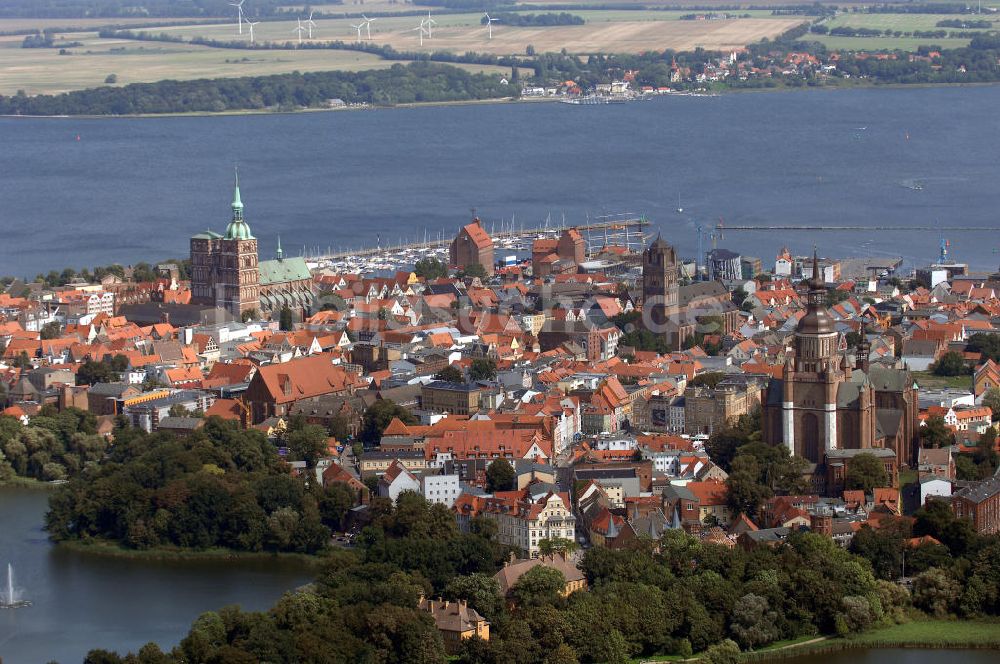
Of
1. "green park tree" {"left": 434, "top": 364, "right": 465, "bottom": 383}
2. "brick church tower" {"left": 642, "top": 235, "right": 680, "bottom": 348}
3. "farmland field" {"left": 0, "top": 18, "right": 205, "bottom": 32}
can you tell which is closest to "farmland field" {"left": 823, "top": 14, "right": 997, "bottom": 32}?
"farmland field" {"left": 0, "top": 18, "right": 205, "bottom": 32}

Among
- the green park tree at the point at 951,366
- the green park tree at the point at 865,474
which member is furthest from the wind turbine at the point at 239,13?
the green park tree at the point at 865,474

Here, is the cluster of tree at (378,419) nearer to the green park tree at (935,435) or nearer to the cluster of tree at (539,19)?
the green park tree at (935,435)

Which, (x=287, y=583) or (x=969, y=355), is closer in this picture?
(x=287, y=583)

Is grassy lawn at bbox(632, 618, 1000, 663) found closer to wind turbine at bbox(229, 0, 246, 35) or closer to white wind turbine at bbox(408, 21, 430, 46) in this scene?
white wind turbine at bbox(408, 21, 430, 46)

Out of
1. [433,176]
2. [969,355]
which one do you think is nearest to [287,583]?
[969,355]

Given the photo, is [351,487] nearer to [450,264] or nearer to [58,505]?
[58,505]

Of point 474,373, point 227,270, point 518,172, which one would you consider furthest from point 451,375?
point 518,172
